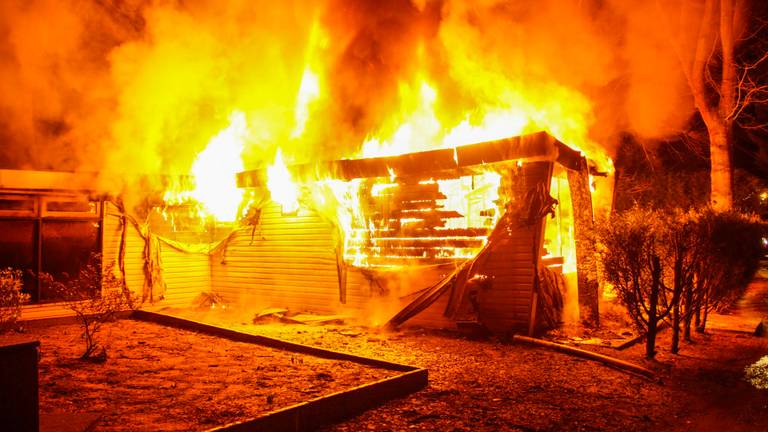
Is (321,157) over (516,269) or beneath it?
over

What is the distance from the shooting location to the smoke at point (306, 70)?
14508 mm

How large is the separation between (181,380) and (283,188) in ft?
22.3

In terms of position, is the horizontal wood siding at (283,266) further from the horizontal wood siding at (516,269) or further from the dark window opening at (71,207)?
the dark window opening at (71,207)

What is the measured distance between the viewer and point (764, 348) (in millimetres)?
9531

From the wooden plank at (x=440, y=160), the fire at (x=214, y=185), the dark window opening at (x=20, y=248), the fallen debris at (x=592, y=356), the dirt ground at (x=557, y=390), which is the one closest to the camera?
the dirt ground at (x=557, y=390)

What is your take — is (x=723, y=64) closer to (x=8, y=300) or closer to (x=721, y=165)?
(x=721, y=165)

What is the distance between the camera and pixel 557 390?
22.1ft

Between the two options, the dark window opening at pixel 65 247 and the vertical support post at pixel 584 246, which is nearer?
the vertical support post at pixel 584 246

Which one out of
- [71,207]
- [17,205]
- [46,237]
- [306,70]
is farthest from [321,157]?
[17,205]

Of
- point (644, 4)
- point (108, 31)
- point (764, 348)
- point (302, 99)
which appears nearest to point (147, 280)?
point (302, 99)

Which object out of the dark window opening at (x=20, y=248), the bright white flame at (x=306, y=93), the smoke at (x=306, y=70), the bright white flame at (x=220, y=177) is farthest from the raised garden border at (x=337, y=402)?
the bright white flame at (x=306, y=93)

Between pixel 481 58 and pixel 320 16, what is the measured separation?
7123mm

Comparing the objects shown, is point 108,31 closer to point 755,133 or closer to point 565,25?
point 565,25

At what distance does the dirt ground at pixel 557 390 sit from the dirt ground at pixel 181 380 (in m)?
1.04
